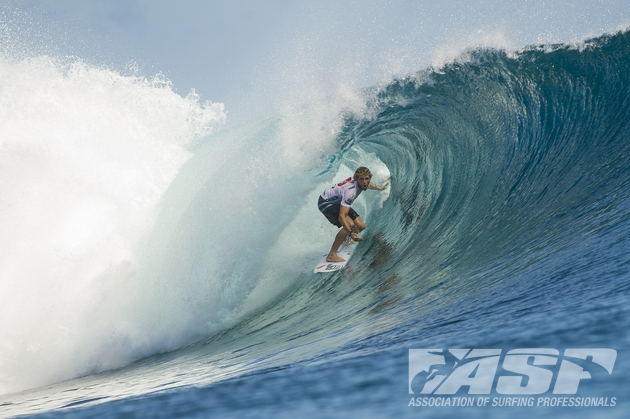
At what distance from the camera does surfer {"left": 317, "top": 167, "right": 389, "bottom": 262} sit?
7.23m

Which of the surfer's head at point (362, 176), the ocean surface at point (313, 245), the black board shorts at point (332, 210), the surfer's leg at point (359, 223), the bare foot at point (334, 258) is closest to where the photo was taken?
the ocean surface at point (313, 245)

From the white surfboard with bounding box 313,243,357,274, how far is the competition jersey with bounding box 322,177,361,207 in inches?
25.9

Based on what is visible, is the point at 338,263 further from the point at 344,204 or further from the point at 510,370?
the point at 510,370

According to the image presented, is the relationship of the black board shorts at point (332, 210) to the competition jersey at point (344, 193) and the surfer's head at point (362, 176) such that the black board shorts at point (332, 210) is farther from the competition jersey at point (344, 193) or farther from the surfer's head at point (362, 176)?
the surfer's head at point (362, 176)

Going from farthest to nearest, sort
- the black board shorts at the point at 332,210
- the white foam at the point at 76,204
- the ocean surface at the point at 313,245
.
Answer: the black board shorts at the point at 332,210 → the white foam at the point at 76,204 → the ocean surface at the point at 313,245

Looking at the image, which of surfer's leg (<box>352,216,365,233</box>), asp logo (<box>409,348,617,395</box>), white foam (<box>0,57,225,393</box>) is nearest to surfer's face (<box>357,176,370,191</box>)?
surfer's leg (<box>352,216,365,233</box>)

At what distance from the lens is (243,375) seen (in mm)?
2771

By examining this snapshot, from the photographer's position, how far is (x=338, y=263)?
7469 millimetres

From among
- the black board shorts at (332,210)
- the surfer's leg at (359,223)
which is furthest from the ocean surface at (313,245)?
the black board shorts at (332,210)

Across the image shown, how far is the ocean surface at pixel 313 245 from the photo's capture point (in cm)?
237

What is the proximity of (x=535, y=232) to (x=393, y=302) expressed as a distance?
1.38 m

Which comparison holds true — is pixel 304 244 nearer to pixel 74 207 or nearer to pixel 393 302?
pixel 74 207

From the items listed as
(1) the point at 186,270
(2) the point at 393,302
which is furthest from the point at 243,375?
(1) the point at 186,270

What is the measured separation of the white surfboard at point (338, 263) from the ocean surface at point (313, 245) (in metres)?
0.13
